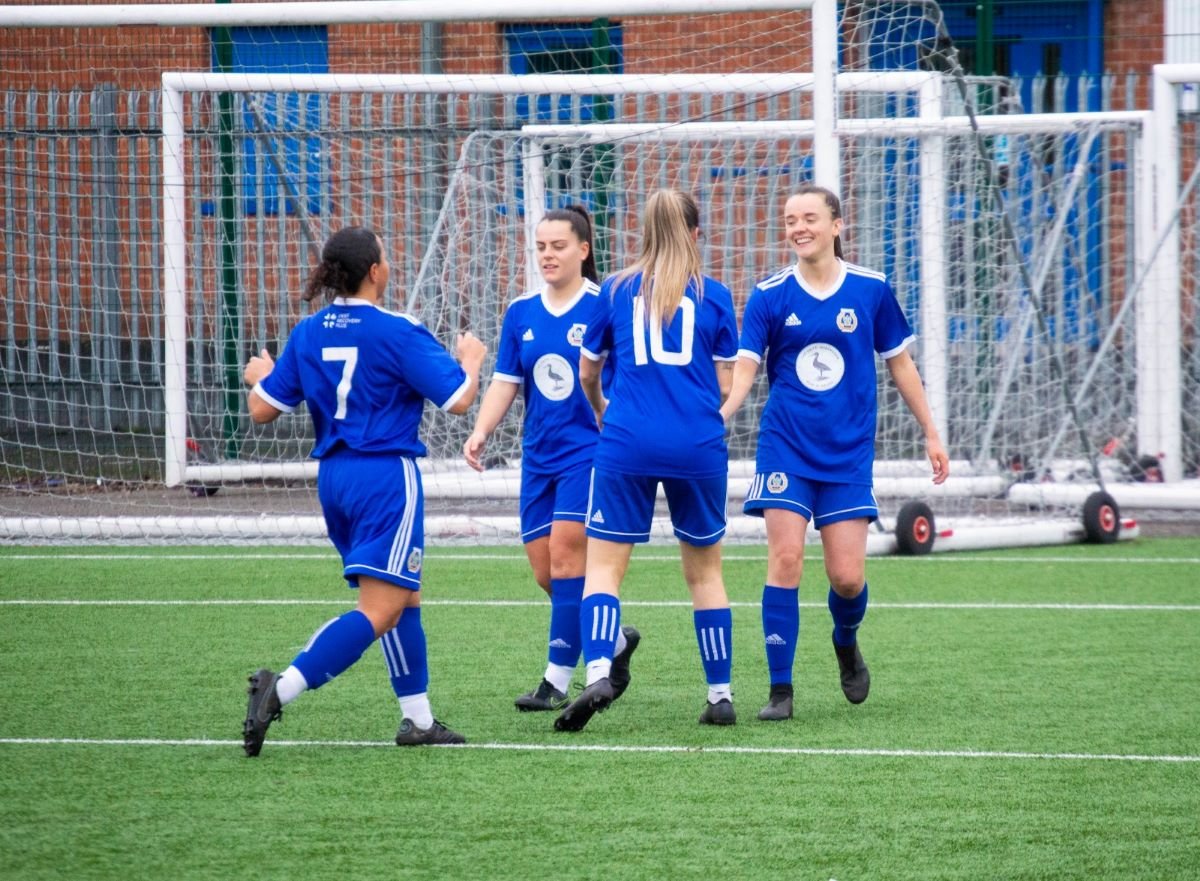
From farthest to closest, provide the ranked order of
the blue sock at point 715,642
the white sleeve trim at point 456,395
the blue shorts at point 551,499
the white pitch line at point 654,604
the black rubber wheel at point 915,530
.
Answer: the black rubber wheel at point 915,530, the white pitch line at point 654,604, the blue shorts at point 551,499, the blue sock at point 715,642, the white sleeve trim at point 456,395

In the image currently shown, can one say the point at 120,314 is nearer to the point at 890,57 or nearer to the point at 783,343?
the point at 890,57

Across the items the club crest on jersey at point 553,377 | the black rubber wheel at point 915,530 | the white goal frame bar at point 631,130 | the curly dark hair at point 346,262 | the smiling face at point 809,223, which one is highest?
the white goal frame bar at point 631,130

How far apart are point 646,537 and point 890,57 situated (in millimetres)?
7438

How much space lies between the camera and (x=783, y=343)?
5.89 m

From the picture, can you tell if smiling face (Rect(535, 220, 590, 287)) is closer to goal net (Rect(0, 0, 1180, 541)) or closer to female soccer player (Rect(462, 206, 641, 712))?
female soccer player (Rect(462, 206, 641, 712))

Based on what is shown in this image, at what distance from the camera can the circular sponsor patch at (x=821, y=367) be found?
19.2 ft

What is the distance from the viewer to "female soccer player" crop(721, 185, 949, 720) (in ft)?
19.1

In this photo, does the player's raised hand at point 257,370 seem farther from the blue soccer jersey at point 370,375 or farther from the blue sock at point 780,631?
the blue sock at point 780,631

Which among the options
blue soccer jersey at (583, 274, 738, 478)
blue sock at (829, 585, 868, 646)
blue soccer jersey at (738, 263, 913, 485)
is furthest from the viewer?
blue sock at (829, 585, 868, 646)

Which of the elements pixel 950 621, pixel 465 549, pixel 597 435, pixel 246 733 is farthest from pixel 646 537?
pixel 465 549

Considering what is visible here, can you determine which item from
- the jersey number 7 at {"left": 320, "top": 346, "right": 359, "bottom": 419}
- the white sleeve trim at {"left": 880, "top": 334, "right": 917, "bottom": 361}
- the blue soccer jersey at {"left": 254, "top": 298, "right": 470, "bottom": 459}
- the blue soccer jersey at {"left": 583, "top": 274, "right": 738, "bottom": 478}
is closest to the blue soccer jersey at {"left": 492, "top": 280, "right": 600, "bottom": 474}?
the blue soccer jersey at {"left": 583, "top": 274, "right": 738, "bottom": 478}

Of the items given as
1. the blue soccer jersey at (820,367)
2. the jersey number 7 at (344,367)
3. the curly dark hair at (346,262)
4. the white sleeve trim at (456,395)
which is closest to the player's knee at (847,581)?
the blue soccer jersey at (820,367)

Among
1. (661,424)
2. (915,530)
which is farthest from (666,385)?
(915,530)

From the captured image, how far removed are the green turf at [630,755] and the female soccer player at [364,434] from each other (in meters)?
0.30
